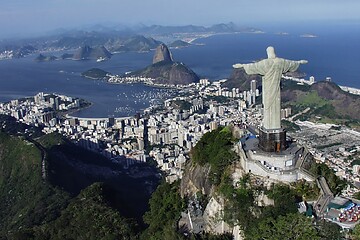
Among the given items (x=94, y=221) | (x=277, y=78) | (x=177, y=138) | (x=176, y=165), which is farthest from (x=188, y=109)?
(x=277, y=78)

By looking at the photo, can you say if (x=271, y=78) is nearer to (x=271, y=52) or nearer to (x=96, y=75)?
(x=271, y=52)

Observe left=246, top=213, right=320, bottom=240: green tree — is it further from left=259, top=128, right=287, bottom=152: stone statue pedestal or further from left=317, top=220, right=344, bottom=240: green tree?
left=259, top=128, right=287, bottom=152: stone statue pedestal

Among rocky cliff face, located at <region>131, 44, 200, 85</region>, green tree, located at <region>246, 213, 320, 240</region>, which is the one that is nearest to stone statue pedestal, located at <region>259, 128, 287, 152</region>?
green tree, located at <region>246, 213, 320, 240</region>

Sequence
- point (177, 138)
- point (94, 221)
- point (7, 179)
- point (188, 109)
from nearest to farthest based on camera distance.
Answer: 1. point (94, 221)
2. point (7, 179)
3. point (177, 138)
4. point (188, 109)

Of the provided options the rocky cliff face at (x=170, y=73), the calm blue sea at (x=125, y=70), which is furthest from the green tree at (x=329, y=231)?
the rocky cliff face at (x=170, y=73)

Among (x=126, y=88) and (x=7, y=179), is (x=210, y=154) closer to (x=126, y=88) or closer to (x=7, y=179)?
(x=7, y=179)

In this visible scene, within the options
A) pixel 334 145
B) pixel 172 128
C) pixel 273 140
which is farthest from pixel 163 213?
pixel 172 128
